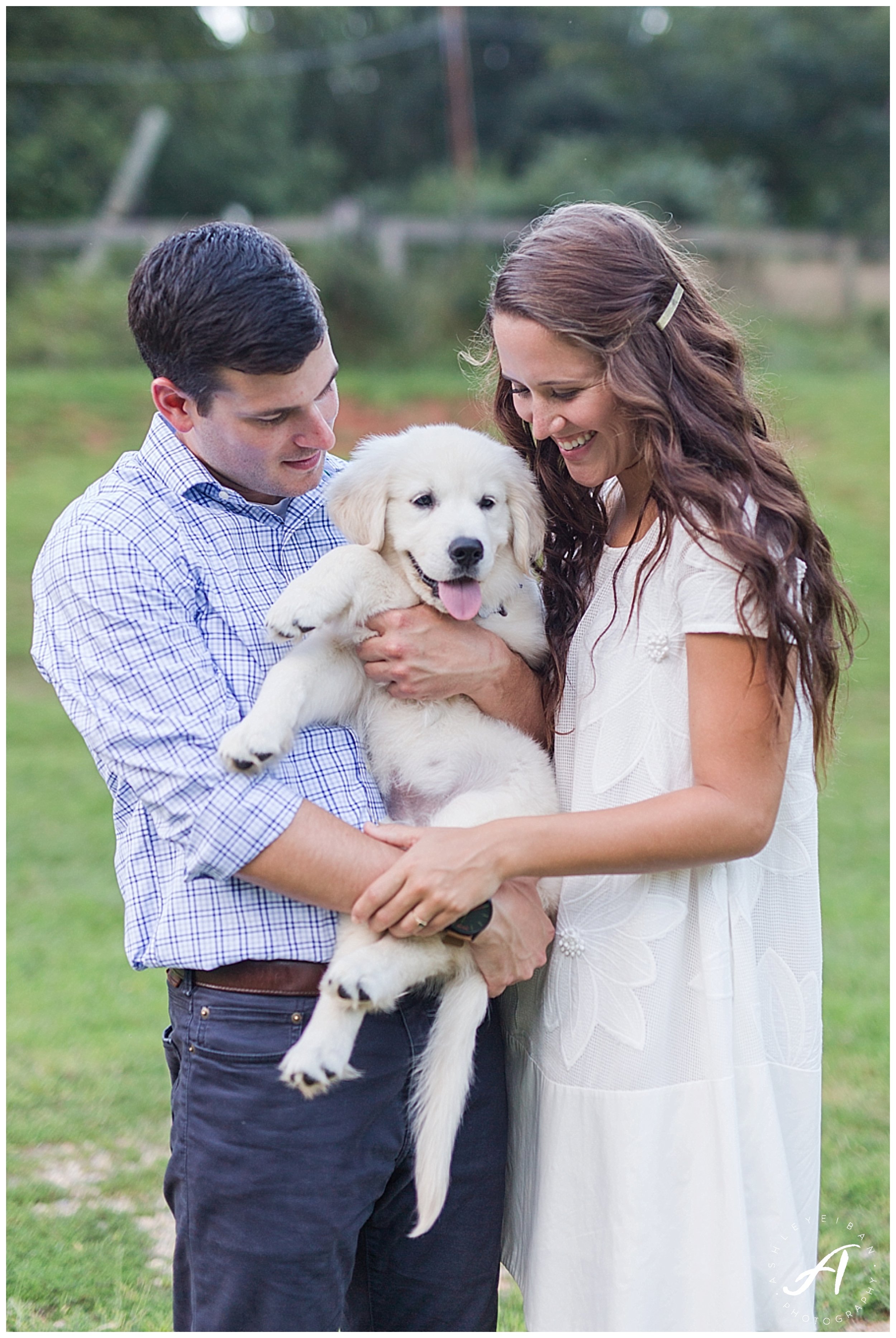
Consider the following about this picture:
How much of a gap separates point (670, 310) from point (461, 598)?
72 centimetres

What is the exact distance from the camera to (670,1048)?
2.10m

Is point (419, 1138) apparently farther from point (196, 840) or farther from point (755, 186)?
point (755, 186)

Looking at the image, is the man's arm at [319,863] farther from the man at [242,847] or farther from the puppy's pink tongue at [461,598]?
the puppy's pink tongue at [461,598]

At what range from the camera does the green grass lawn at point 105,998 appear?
3.49 meters

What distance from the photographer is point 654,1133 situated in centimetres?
207

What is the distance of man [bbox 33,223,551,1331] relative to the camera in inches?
78.1

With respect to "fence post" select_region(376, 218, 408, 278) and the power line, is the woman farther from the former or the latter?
the power line

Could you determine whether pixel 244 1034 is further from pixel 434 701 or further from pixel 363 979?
pixel 434 701

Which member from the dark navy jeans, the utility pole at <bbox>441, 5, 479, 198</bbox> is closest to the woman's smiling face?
the dark navy jeans

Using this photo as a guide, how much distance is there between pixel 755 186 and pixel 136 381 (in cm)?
1275

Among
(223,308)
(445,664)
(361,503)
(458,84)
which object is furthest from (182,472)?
(458,84)

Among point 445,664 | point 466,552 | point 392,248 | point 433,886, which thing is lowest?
point 433,886

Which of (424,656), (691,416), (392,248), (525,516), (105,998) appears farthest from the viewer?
(392,248)

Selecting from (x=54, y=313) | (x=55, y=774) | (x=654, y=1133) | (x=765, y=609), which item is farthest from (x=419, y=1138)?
(x=54, y=313)
